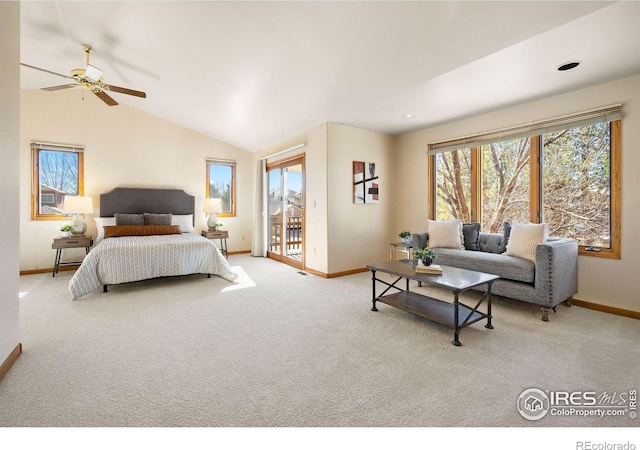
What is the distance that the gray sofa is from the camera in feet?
9.39

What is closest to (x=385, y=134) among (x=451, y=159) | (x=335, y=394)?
(x=451, y=159)

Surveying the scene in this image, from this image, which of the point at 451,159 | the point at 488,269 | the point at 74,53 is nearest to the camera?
the point at 488,269

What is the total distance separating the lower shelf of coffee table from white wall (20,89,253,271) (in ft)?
15.4

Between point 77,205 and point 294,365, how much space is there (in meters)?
4.88

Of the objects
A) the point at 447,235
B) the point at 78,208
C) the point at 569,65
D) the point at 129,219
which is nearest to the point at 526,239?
the point at 447,235

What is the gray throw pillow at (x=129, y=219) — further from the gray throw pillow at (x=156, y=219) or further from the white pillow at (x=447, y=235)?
the white pillow at (x=447, y=235)

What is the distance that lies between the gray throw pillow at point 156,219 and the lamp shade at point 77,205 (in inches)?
32.5

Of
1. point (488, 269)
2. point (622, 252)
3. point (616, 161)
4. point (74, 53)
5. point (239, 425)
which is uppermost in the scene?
point (74, 53)

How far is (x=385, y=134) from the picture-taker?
530cm

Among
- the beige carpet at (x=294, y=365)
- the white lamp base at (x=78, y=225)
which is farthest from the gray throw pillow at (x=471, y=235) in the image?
the white lamp base at (x=78, y=225)

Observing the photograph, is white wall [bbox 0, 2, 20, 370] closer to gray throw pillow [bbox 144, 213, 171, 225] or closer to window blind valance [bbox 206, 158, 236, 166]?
gray throw pillow [bbox 144, 213, 171, 225]

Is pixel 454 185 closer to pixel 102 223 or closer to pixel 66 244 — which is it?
pixel 102 223

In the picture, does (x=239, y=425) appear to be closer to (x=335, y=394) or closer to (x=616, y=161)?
(x=335, y=394)

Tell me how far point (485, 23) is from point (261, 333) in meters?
3.02
